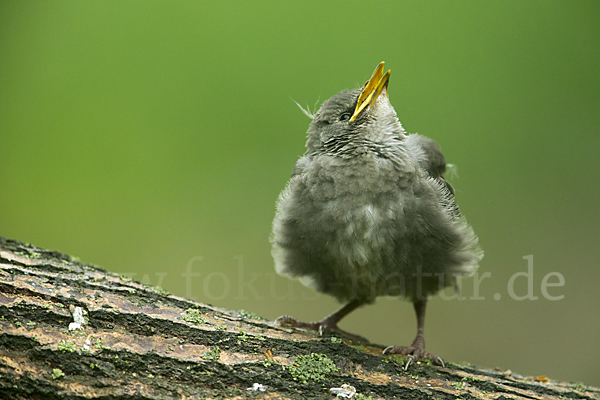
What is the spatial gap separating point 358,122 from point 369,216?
29.6 inches

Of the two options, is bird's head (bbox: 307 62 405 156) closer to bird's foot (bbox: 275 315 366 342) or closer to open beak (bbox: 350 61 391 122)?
open beak (bbox: 350 61 391 122)

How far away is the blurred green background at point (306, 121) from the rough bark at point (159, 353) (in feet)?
8.58

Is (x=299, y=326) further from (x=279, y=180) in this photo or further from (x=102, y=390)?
(x=279, y=180)

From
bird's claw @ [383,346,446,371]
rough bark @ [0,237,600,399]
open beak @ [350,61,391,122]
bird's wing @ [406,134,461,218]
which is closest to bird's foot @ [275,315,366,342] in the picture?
bird's claw @ [383,346,446,371]

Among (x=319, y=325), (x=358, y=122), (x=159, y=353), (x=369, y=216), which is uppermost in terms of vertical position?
(x=358, y=122)

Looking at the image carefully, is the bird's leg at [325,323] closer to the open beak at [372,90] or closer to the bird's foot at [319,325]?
the bird's foot at [319,325]

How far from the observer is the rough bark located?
220cm

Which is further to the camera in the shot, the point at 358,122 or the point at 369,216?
the point at 358,122

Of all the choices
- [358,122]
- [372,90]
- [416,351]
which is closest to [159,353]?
[416,351]

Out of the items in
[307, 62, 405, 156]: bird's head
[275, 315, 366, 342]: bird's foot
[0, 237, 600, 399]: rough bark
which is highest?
[307, 62, 405, 156]: bird's head

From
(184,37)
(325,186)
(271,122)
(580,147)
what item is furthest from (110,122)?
(580,147)

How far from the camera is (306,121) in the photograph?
5.41m

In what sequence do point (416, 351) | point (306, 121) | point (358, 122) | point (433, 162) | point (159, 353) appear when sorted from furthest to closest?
1. point (306, 121)
2. point (433, 162)
3. point (358, 122)
4. point (416, 351)
5. point (159, 353)

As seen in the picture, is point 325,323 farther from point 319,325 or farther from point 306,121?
point 306,121
